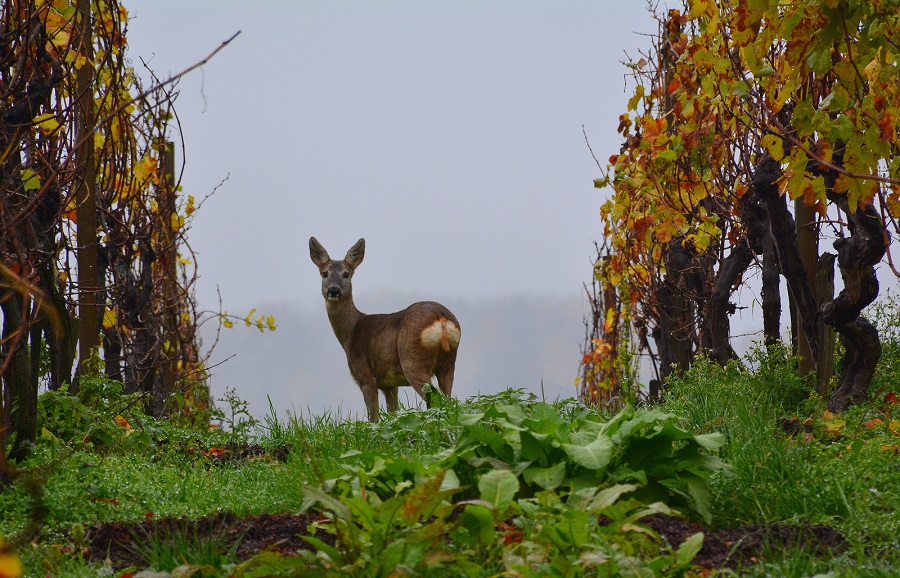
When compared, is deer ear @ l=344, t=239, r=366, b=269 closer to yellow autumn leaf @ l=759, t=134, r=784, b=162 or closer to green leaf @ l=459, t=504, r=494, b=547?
yellow autumn leaf @ l=759, t=134, r=784, b=162

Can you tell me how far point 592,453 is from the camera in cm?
380

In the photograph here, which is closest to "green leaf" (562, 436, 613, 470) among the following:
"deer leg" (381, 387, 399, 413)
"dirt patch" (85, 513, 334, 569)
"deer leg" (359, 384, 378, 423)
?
"dirt patch" (85, 513, 334, 569)

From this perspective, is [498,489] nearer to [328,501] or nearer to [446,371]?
[328,501]

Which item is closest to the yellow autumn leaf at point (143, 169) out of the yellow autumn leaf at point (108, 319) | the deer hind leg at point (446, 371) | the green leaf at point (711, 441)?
the yellow autumn leaf at point (108, 319)

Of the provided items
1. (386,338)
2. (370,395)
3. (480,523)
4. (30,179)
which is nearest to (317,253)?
(386,338)

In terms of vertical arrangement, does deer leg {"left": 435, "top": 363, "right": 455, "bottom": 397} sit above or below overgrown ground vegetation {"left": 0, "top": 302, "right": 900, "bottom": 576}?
above

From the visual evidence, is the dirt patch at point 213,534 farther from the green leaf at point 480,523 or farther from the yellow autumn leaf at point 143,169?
the yellow autumn leaf at point 143,169

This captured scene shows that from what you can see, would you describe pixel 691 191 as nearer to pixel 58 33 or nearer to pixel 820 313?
pixel 820 313

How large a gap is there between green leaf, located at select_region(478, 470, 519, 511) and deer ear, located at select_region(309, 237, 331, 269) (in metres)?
8.17

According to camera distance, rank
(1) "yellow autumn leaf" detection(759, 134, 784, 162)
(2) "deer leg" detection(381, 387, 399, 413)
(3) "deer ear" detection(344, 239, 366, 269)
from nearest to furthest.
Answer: (1) "yellow autumn leaf" detection(759, 134, 784, 162) → (2) "deer leg" detection(381, 387, 399, 413) → (3) "deer ear" detection(344, 239, 366, 269)

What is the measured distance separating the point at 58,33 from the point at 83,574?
13.4 ft

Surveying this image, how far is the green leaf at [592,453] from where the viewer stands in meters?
3.75

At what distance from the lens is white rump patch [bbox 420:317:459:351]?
32.9ft

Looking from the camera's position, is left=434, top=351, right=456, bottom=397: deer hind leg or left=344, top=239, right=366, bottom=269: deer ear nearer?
left=434, top=351, right=456, bottom=397: deer hind leg
